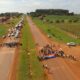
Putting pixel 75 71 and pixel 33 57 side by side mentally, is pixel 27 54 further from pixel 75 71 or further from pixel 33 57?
pixel 75 71

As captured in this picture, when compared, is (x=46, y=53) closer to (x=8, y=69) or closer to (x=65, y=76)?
(x=8, y=69)

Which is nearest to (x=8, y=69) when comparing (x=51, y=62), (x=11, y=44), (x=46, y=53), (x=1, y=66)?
(x=1, y=66)

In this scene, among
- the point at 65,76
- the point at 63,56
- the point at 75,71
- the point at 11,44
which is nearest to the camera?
the point at 65,76

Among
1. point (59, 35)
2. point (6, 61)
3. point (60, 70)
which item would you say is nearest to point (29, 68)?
point (60, 70)

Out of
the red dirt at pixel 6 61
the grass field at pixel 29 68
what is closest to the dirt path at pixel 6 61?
the red dirt at pixel 6 61

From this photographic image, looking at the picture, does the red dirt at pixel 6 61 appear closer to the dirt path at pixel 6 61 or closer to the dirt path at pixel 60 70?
the dirt path at pixel 6 61

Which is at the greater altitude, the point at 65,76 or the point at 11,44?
the point at 65,76

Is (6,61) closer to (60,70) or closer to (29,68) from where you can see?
(29,68)

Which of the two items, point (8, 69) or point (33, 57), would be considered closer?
point (8, 69)

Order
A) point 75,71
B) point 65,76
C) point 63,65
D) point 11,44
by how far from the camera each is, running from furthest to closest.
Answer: point 11,44
point 63,65
point 75,71
point 65,76

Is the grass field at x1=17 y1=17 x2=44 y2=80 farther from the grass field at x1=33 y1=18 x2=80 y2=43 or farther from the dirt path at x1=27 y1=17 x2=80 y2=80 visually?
the grass field at x1=33 y1=18 x2=80 y2=43

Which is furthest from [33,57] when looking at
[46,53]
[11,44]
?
[11,44]
